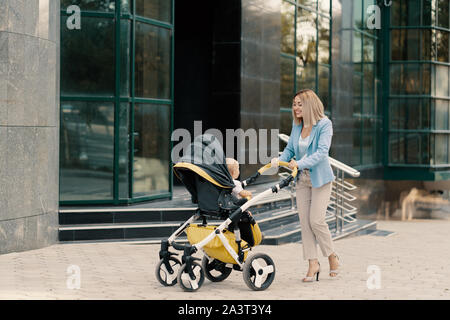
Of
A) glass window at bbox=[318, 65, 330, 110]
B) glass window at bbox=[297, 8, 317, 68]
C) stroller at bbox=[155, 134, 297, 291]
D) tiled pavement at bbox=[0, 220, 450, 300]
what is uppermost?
glass window at bbox=[297, 8, 317, 68]

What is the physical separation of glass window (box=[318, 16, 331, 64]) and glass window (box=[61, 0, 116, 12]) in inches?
347

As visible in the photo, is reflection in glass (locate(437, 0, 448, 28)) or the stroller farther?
reflection in glass (locate(437, 0, 448, 28))

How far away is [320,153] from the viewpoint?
7160 millimetres

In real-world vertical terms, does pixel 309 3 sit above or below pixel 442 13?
below

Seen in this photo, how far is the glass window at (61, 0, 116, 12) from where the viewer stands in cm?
1123

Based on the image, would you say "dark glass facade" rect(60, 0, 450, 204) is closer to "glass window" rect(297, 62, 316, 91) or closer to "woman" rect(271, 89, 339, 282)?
"glass window" rect(297, 62, 316, 91)

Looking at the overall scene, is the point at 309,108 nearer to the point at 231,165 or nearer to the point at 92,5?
the point at 231,165

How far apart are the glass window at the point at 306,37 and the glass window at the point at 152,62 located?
6048 mm

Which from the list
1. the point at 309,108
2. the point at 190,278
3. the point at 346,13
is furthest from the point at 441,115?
the point at 190,278

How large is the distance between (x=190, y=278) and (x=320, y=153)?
1.71 meters

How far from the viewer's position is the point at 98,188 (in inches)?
452

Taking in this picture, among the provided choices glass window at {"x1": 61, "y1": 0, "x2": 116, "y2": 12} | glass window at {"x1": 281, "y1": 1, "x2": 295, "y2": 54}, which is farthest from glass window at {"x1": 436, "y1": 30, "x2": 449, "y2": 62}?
glass window at {"x1": 61, "y1": 0, "x2": 116, "y2": 12}

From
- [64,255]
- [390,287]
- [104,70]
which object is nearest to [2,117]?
[64,255]

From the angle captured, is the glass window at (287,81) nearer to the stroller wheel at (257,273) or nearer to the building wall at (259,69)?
the building wall at (259,69)
